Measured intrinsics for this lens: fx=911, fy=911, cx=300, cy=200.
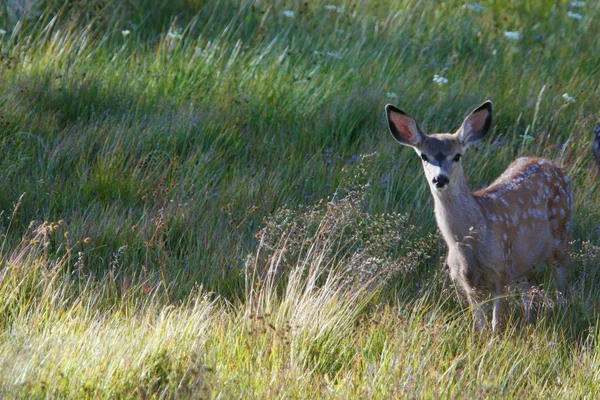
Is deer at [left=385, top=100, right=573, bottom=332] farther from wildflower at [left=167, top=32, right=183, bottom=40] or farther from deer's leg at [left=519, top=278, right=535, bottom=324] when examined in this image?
wildflower at [left=167, top=32, right=183, bottom=40]

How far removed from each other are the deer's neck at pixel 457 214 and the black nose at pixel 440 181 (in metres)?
→ 0.22

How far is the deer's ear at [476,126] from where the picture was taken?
5.34 m

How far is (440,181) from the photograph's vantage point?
4.88m

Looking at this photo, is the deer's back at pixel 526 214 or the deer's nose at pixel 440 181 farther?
the deer's back at pixel 526 214

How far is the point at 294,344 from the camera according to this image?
4.27 m

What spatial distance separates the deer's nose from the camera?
4.88 m

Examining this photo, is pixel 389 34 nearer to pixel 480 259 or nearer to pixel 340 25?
pixel 340 25

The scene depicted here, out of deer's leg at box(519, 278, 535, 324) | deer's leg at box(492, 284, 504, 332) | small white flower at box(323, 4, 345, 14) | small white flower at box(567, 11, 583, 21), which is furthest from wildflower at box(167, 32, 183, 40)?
small white flower at box(567, 11, 583, 21)

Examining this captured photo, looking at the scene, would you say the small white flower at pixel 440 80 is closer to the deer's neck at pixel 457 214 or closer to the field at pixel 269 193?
the field at pixel 269 193

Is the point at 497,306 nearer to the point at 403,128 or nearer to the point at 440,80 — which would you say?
the point at 403,128

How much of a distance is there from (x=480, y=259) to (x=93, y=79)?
11.1 feet

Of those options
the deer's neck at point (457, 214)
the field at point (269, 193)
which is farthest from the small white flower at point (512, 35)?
the deer's neck at point (457, 214)

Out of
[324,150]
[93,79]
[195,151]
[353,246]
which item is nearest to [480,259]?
[353,246]

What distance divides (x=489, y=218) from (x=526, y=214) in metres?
0.40
